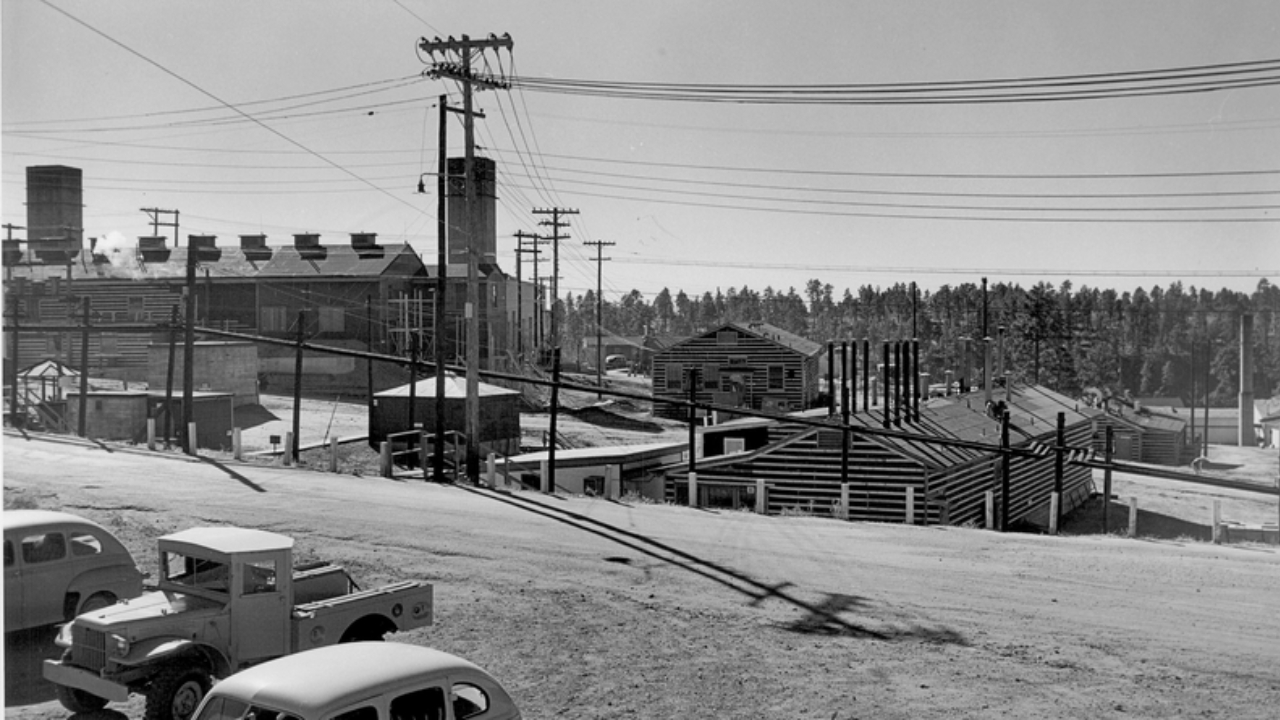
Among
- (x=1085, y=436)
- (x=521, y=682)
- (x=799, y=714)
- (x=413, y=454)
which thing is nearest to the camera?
(x=799, y=714)

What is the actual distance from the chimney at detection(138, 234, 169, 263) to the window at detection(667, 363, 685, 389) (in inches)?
343

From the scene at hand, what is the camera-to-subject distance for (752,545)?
15.8m

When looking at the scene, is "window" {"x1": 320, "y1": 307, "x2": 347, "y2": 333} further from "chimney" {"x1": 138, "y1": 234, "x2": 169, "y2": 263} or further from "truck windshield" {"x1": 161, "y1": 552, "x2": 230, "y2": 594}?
"truck windshield" {"x1": 161, "y1": 552, "x2": 230, "y2": 594}

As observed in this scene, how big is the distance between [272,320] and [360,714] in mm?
12836

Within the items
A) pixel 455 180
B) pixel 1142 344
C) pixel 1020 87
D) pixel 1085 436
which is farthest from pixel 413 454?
pixel 1085 436

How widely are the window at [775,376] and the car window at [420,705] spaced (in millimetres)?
10913

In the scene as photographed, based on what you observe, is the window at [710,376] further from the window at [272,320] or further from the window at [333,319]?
the window at [272,320]

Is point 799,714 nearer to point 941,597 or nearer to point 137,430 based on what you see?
point 941,597

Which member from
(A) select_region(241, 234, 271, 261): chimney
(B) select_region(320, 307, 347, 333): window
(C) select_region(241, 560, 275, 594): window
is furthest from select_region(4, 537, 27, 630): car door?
(B) select_region(320, 307, 347, 333): window

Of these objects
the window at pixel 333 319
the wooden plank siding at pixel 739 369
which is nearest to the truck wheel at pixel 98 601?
the wooden plank siding at pixel 739 369

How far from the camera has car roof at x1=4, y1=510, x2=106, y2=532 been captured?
28.5 feet

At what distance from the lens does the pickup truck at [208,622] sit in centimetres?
766

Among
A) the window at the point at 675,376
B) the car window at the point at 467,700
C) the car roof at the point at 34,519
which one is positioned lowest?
the car window at the point at 467,700

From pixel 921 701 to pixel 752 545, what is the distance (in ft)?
22.6
